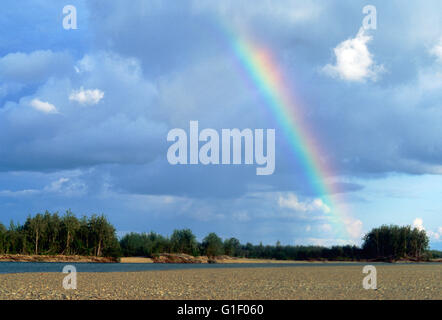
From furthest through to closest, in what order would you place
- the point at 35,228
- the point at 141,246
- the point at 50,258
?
1. the point at 141,246
2. the point at 35,228
3. the point at 50,258

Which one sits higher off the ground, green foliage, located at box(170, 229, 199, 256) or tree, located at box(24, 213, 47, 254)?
tree, located at box(24, 213, 47, 254)

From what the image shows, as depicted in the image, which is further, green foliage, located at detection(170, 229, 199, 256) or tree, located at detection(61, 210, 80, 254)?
green foliage, located at detection(170, 229, 199, 256)

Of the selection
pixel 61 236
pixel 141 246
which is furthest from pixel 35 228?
pixel 141 246

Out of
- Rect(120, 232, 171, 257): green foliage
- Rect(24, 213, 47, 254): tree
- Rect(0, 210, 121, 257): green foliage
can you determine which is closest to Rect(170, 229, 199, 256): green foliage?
Rect(120, 232, 171, 257): green foliage

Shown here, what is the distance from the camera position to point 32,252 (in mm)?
149625

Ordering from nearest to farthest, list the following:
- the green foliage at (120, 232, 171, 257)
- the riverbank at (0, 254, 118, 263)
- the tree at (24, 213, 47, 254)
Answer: the riverbank at (0, 254, 118, 263), the tree at (24, 213, 47, 254), the green foliage at (120, 232, 171, 257)

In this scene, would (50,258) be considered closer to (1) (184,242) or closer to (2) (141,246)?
(2) (141,246)

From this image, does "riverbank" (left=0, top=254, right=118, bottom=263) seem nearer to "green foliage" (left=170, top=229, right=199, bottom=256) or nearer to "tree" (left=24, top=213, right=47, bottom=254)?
"tree" (left=24, top=213, right=47, bottom=254)

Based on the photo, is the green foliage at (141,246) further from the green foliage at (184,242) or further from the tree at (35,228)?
the tree at (35,228)

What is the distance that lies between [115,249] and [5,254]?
35.8 metres

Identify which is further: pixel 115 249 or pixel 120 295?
pixel 115 249
